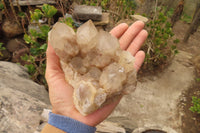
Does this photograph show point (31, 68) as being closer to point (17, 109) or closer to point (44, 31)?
point (44, 31)

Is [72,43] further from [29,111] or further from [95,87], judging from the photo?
[29,111]

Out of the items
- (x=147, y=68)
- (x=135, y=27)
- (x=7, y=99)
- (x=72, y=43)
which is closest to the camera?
(x=72, y=43)

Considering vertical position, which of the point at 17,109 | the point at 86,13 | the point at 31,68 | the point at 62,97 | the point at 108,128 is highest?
the point at 86,13

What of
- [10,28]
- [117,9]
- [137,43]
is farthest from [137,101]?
[10,28]

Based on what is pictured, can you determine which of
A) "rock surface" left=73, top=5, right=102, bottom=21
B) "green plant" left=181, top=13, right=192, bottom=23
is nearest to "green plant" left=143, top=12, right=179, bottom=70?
"rock surface" left=73, top=5, right=102, bottom=21

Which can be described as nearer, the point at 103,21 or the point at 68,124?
the point at 68,124

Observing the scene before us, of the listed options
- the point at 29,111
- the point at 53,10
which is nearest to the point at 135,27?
the point at 53,10

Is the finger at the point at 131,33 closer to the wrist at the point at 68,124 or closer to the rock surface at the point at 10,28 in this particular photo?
the wrist at the point at 68,124
